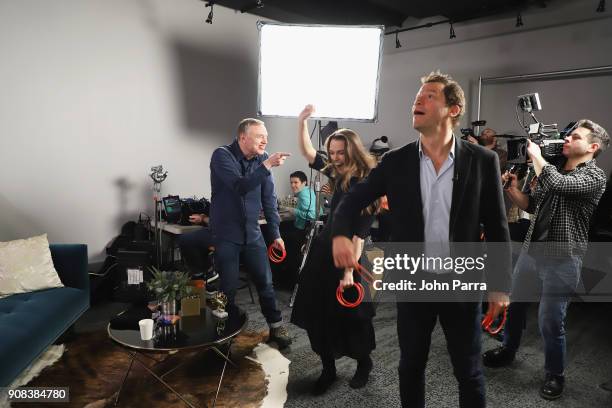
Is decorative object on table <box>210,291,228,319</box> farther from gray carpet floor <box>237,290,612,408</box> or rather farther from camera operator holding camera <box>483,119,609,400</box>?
camera operator holding camera <box>483,119,609,400</box>

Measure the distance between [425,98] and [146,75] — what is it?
3226 mm

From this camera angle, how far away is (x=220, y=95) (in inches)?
183

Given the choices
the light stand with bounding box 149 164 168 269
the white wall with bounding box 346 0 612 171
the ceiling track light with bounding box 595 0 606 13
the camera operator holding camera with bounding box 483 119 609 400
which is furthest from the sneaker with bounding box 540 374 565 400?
the ceiling track light with bounding box 595 0 606 13

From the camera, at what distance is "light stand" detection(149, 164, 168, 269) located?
152 inches

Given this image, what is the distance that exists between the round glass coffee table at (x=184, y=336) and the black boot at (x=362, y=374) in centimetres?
67

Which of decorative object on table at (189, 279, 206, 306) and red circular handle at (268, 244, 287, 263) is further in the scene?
red circular handle at (268, 244, 287, 263)

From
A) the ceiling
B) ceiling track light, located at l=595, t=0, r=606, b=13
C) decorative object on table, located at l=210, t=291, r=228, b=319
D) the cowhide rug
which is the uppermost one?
the ceiling

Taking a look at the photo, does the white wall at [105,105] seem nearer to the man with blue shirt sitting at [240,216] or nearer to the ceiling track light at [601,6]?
the man with blue shirt sitting at [240,216]

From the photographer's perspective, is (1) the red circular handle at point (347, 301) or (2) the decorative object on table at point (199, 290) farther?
(2) the decorative object on table at point (199, 290)

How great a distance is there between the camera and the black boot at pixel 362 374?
239cm

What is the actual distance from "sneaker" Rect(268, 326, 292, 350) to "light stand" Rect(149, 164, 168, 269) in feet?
4.62

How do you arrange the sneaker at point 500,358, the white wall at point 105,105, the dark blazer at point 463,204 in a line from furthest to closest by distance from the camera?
the white wall at point 105,105
the sneaker at point 500,358
the dark blazer at point 463,204

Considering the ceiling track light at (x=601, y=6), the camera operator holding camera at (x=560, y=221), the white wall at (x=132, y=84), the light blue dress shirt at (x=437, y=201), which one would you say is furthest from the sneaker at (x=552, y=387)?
the ceiling track light at (x=601, y=6)

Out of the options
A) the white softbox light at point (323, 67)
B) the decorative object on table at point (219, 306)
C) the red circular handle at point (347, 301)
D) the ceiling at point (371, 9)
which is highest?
the ceiling at point (371, 9)
